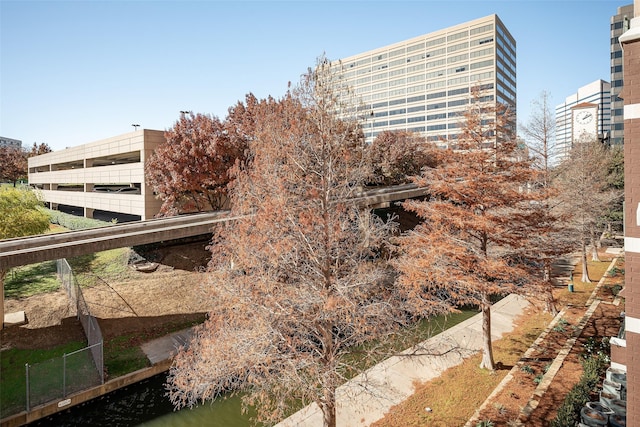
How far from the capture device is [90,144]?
33688 mm

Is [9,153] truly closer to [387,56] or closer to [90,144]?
[90,144]

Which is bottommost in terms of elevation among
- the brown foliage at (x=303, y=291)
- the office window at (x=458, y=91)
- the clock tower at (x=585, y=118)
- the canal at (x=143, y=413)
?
the canal at (x=143, y=413)

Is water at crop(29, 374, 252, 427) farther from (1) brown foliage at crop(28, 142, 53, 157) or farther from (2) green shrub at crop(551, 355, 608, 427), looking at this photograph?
(1) brown foliage at crop(28, 142, 53, 157)

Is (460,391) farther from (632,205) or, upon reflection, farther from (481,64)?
(481,64)

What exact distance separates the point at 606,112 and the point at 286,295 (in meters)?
150

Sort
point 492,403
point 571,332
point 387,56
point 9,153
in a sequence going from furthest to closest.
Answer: point 387,56, point 9,153, point 571,332, point 492,403

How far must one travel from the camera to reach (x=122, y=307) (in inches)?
742

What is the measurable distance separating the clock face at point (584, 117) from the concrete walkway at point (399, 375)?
6413 centimetres

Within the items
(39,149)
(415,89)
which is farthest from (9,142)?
(415,89)

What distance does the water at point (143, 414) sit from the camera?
36.0 ft

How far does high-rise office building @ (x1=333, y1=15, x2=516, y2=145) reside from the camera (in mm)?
76000

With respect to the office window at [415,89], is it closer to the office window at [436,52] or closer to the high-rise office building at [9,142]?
the office window at [436,52]

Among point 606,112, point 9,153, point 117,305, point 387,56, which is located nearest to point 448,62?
point 387,56

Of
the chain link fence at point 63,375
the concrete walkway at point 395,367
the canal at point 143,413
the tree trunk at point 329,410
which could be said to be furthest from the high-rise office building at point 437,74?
the tree trunk at point 329,410
